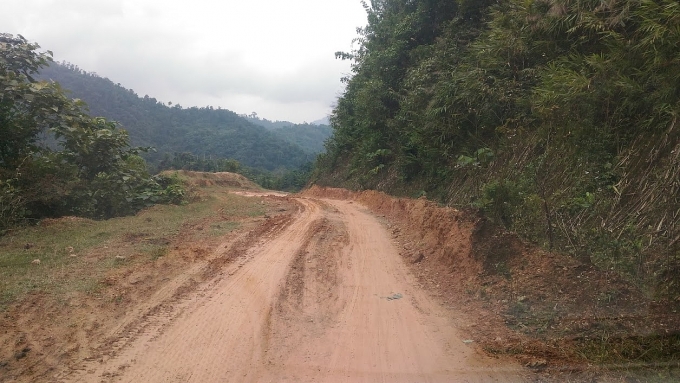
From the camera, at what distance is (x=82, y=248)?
29.3 feet

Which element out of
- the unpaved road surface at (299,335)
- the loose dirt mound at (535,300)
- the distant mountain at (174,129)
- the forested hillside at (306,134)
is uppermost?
the forested hillside at (306,134)

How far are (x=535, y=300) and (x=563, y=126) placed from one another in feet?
15.7

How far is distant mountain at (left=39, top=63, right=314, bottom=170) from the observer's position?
66750 millimetres

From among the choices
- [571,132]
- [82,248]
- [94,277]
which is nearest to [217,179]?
[82,248]

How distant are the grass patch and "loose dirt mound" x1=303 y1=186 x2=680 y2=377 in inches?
209

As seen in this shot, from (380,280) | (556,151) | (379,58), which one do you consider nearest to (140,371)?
(380,280)

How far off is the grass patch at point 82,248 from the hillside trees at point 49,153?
83 centimetres

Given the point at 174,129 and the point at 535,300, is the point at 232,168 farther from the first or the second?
the point at 535,300

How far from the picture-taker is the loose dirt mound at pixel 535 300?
4.57m

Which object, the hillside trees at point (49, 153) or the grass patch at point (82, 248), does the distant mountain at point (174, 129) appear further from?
the grass patch at point (82, 248)

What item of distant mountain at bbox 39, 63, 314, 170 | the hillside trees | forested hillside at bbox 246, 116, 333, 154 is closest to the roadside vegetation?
the hillside trees

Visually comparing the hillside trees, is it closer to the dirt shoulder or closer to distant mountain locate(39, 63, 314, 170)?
the dirt shoulder

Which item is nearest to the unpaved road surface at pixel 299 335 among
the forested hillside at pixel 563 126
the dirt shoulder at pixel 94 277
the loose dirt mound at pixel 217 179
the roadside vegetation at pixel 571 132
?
the dirt shoulder at pixel 94 277

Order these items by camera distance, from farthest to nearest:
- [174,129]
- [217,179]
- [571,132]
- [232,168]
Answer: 1. [174,129]
2. [232,168]
3. [217,179]
4. [571,132]
